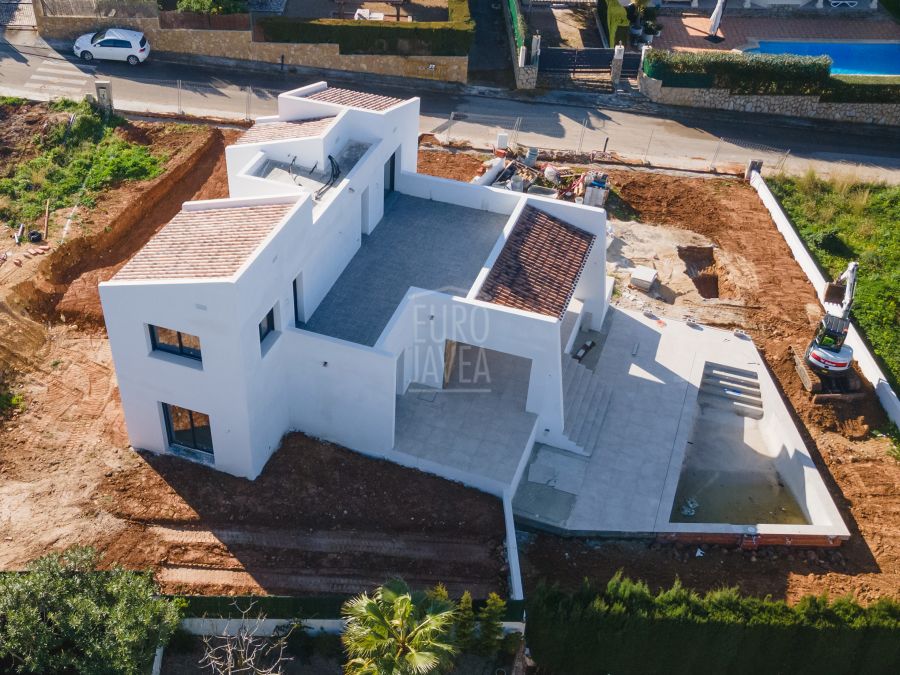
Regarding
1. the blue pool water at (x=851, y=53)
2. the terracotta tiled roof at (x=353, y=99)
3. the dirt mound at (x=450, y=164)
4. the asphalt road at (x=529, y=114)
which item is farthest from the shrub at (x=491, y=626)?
the blue pool water at (x=851, y=53)

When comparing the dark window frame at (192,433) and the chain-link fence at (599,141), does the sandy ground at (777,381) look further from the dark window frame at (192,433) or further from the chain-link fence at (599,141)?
the dark window frame at (192,433)

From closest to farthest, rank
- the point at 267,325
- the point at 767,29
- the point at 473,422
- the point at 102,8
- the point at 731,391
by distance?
the point at 267,325
the point at 473,422
the point at 731,391
the point at 102,8
the point at 767,29

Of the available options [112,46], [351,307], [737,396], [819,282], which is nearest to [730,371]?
[737,396]

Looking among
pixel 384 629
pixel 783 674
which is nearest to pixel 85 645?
pixel 384 629

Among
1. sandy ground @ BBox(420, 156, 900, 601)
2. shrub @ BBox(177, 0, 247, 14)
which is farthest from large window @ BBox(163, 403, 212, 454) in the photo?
shrub @ BBox(177, 0, 247, 14)

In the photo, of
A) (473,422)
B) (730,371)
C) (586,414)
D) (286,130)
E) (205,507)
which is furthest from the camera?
(730,371)

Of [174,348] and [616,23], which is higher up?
[616,23]

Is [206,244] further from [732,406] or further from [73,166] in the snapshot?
[732,406]
